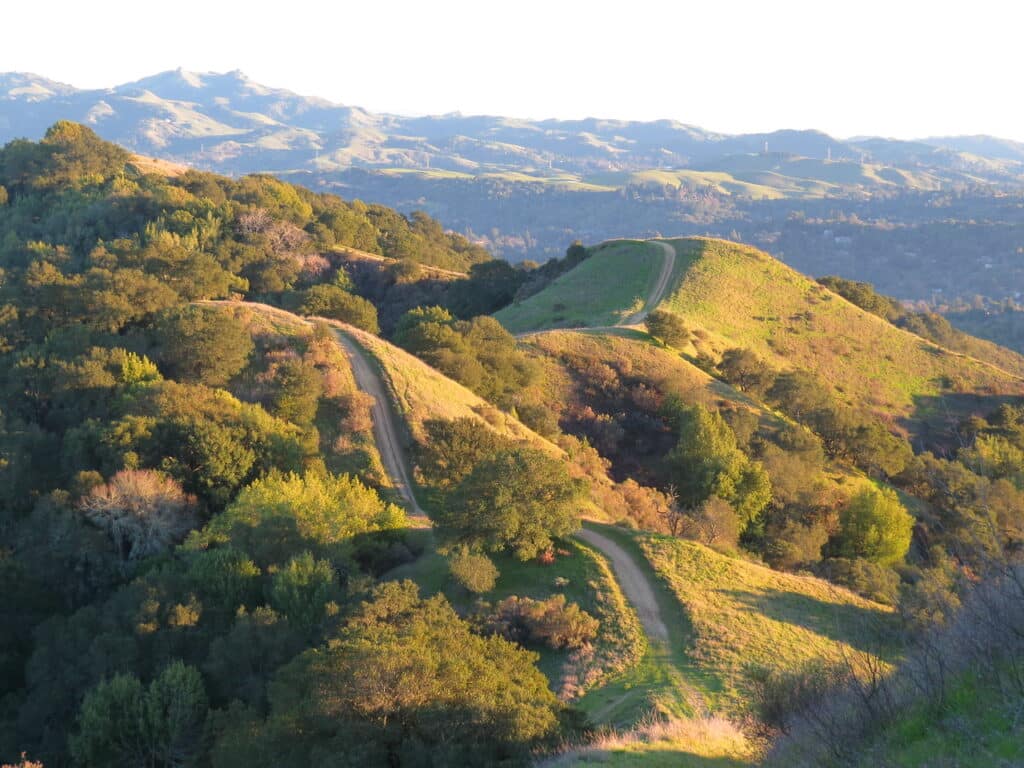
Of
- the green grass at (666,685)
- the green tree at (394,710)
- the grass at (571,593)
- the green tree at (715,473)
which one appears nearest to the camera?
the green tree at (394,710)

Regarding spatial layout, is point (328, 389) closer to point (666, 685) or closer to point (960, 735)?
point (666, 685)

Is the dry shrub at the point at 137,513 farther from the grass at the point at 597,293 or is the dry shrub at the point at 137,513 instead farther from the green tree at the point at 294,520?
the grass at the point at 597,293

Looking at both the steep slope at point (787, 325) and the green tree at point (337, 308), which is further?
the steep slope at point (787, 325)

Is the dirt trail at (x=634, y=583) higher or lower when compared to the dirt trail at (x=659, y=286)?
lower

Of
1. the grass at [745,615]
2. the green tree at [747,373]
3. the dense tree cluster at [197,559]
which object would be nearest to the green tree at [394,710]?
the dense tree cluster at [197,559]

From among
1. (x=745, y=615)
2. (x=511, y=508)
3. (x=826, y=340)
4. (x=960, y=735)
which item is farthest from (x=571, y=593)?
(x=826, y=340)

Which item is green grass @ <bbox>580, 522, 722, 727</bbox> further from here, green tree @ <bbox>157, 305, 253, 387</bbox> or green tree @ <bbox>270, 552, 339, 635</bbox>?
green tree @ <bbox>157, 305, 253, 387</bbox>

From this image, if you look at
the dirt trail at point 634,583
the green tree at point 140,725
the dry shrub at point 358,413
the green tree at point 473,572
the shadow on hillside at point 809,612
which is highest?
the dry shrub at point 358,413
